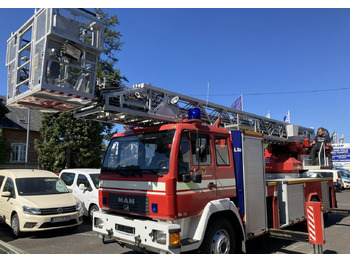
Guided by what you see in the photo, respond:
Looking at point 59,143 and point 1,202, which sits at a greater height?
point 59,143

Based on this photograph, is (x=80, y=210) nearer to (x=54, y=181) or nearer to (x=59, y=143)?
(x=54, y=181)

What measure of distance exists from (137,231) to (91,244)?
2662mm

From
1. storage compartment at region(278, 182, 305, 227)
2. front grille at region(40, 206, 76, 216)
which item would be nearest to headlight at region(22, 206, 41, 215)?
front grille at region(40, 206, 76, 216)

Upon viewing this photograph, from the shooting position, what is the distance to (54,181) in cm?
845

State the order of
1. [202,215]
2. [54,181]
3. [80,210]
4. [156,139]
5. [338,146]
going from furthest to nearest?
[338,146], [54,181], [80,210], [156,139], [202,215]

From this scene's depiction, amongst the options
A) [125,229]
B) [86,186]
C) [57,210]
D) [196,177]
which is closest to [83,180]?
[86,186]

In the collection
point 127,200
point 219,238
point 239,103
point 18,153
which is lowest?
point 219,238

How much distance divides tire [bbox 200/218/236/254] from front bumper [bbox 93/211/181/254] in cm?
67

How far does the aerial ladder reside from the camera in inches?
163

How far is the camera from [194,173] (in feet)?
14.5

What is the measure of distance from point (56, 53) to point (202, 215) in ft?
11.0

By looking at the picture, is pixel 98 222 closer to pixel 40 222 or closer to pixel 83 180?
pixel 40 222

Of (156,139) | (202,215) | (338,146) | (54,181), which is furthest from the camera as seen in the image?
(338,146)

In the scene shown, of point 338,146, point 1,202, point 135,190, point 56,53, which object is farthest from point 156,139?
point 338,146
